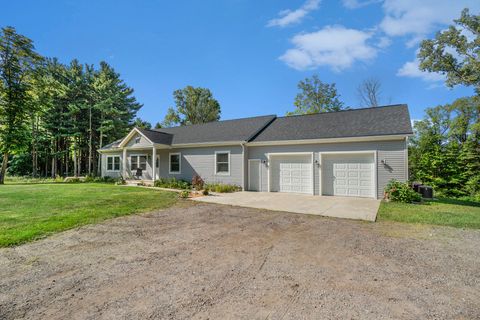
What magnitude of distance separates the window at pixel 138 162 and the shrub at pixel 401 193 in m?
16.9

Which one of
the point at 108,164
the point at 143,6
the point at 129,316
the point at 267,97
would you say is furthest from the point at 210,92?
the point at 129,316

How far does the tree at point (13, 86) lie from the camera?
17906mm

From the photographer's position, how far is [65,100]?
84.1ft

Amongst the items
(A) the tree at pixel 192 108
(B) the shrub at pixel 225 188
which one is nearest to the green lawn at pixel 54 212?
(B) the shrub at pixel 225 188

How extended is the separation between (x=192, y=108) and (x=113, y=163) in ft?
67.1

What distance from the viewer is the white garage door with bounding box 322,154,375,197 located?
1127cm

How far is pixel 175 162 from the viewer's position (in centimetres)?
1728

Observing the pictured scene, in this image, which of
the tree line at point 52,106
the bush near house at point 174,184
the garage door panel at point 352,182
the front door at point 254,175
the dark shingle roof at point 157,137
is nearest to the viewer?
the garage door panel at point 352,182

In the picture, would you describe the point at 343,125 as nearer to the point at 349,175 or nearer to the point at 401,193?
the point at 349,175

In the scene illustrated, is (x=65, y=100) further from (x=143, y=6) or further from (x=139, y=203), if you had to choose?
(x=139, y=203)

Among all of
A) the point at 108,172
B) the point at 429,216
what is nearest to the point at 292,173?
the point at 429,216

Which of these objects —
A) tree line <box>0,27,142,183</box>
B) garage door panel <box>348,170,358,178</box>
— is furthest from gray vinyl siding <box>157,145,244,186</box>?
tree line <box>0,27,142,183</box>

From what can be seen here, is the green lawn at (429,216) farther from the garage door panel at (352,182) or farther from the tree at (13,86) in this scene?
the tree at (13,86)

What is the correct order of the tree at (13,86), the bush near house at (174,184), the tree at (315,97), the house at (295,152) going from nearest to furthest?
the house at (295,152) → the bush near house at (174,184) → the tree at (13,86) → the tree at (315,97)
